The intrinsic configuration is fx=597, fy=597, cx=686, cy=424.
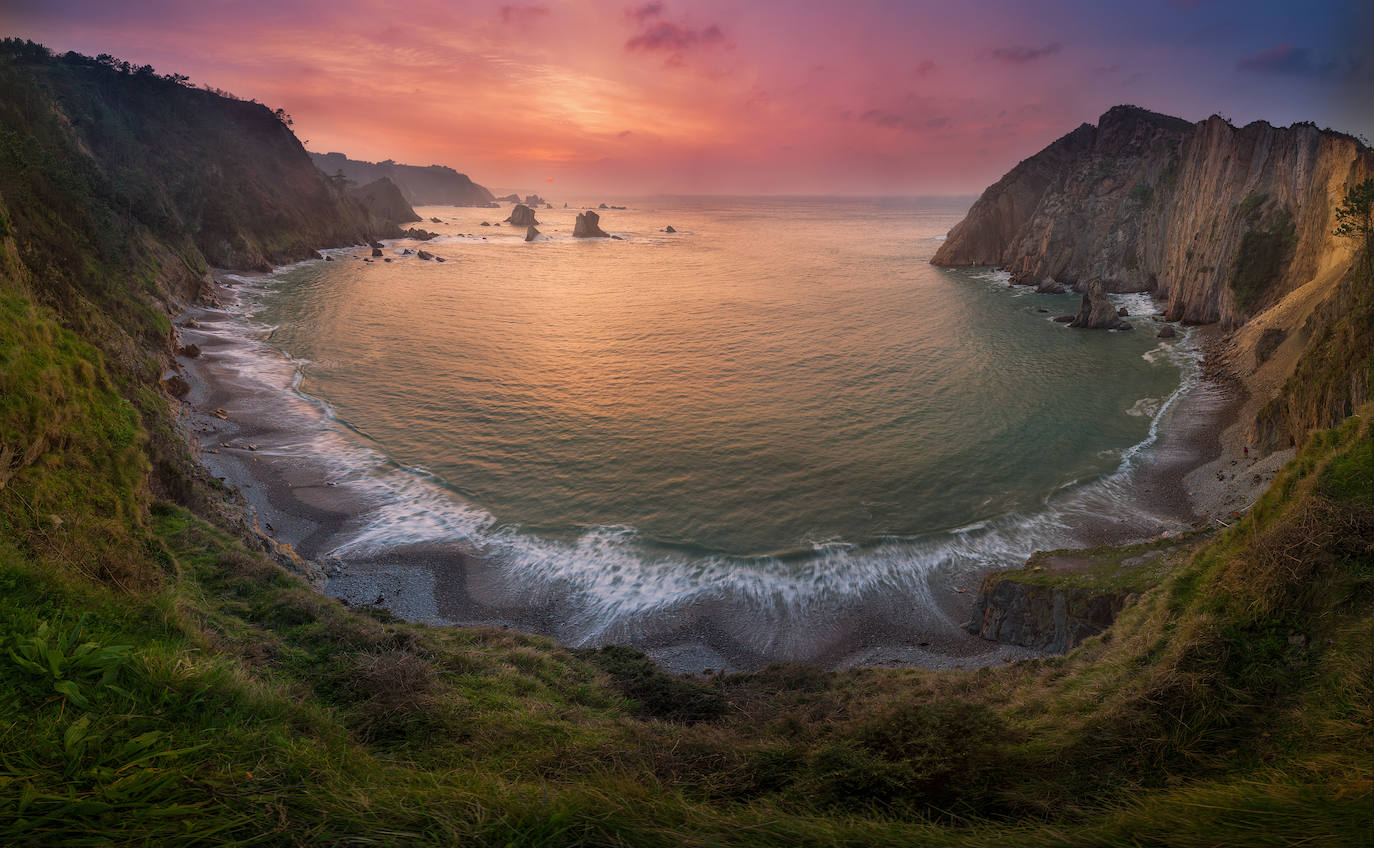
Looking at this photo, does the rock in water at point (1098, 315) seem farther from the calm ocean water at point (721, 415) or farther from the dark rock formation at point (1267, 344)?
the dark rock formation at point (1267, 344)

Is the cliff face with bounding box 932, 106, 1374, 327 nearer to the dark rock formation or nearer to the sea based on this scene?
the dark rock formation

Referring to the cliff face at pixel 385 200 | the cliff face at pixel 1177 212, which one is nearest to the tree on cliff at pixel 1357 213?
the cliff face at pixel 1177 212

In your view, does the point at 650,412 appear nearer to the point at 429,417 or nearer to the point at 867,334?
the point at 429,417

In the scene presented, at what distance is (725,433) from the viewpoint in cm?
3152

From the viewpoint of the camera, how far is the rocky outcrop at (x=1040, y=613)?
48.2ft

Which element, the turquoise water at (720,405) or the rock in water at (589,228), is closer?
the turquoise water at (720,405)

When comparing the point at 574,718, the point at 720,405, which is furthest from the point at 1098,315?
the point at 574,718

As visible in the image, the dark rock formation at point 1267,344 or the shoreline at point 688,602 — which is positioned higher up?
the dark rock formation at point 1267,344

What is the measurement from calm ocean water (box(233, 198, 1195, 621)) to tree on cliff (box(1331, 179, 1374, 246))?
10.5 meters

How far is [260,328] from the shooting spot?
161ft

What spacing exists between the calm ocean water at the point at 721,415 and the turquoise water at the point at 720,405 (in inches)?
6.3

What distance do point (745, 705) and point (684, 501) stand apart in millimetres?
13330

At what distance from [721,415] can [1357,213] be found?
3677 cm

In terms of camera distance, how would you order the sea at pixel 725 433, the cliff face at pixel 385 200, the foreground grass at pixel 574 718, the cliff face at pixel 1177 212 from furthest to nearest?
the cliff face at pixel 385 200 → the cliff face at pixel 1177 212 → the sea at pixel 725 433 → the foreground grass at pixel 574 718
